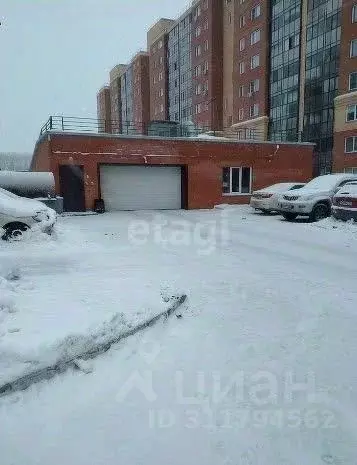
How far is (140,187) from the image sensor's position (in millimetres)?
18938

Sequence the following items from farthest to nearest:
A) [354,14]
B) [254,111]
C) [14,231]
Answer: [254,111] < [354,14] < [14,231]

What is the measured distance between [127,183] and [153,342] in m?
15.4

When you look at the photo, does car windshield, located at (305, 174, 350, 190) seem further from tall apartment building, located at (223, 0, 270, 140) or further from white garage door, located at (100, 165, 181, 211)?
tall apartment building, located at (223, 0, 270, 140)

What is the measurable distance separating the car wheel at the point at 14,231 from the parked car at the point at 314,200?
955cm

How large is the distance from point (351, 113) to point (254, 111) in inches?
484

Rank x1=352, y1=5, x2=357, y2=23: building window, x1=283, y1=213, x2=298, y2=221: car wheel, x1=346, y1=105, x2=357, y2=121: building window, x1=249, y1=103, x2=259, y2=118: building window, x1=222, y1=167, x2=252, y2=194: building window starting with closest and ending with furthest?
x1=283, y1=213, x2=298, y2=221: car wheel < x1=222, y1=167, x2=252, y2=194: building window < x1=352, y1=5, x2=357, y2=23: building window < x1=346, y1=105, x2=357, y2=121: building window < x1=249, y1=103, x2=259, y2=118: building window

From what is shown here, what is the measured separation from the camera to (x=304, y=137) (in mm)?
39219

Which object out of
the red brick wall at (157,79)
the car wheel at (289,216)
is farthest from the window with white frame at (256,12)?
the car wheel at (289,216)

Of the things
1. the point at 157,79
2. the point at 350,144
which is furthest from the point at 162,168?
the point at 157,79

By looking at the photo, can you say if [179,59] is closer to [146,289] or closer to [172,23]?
[172,23]

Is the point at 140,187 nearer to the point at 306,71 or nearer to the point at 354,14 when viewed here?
the point at 354,14

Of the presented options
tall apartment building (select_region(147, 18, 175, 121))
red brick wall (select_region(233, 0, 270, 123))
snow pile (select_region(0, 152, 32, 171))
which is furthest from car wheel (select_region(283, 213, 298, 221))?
snow pile (select_region(0, 152, 32, 171))

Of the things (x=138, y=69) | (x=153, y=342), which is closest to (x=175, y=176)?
(x=153, y=342)

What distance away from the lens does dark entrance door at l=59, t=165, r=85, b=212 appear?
17.0m
